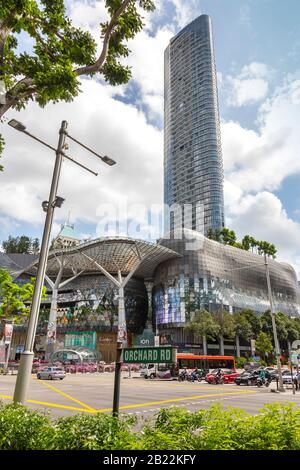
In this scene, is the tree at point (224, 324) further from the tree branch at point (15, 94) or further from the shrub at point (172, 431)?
the shrub at point (172, 431)

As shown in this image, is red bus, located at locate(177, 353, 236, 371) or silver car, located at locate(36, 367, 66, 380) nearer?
silver car, located at locate(36, 367, 66, 380)

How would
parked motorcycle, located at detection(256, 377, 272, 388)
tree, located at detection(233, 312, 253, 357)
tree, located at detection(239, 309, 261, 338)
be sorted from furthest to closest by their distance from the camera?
tree, located at detection(239, 309, 261, 338)
tree, located at detection(233, 312, 253, 357)
parked motorcycle, located at detection(256, 377, 272, 388)

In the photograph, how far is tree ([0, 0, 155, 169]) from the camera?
966cm

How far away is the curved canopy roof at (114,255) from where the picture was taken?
252 ft

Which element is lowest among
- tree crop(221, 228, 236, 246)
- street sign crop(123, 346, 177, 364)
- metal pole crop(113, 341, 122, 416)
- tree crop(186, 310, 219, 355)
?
metal pole crop(113, 341, 122, 416)

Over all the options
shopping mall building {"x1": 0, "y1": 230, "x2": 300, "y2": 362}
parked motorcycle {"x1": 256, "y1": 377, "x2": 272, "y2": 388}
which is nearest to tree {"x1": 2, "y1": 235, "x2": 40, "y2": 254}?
shopping mall building {"x1": 0, "y1": 230, "x2": 300, "y2": 362}

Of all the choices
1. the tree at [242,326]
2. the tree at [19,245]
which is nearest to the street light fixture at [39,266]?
the tree at [242,326]

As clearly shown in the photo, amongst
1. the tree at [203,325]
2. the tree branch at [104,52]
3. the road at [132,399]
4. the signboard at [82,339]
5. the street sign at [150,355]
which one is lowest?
the road at [132,399]

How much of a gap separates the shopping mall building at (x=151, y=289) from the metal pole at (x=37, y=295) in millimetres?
65286

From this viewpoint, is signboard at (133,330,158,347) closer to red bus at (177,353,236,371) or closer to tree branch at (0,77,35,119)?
red bus at (177,353,236,371)

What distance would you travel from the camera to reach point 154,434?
479 centimetres

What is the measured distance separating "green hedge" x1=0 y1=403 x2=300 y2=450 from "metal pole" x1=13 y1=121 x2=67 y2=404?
5.72 ft

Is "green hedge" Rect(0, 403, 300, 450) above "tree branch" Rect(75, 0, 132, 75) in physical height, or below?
below
